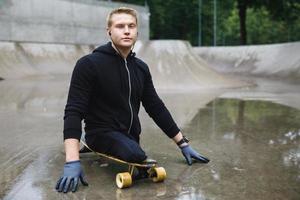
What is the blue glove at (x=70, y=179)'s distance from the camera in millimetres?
3283

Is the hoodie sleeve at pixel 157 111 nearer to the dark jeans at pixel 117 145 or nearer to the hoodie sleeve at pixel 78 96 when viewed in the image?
the dark jeans at pixel 117 145

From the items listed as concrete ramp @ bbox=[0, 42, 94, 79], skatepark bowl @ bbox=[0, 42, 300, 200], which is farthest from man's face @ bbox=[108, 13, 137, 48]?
concrete ramp @ bbox=[0, 42, 94, 79]

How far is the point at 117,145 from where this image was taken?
3602 mm

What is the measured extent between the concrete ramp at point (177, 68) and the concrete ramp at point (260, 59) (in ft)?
15.6

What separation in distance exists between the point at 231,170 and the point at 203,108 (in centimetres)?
458

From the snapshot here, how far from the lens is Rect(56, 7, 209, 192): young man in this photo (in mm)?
3543

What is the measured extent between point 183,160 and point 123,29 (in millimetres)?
1376

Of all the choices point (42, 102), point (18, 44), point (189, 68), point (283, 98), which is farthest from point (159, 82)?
point (18, 44)

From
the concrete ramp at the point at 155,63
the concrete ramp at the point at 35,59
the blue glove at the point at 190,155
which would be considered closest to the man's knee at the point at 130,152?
the blue glove at the point at 190,155

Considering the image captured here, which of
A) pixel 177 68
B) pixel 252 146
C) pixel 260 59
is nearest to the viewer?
pixel 252 146

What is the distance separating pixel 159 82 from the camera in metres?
14.0

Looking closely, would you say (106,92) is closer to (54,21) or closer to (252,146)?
(252,146)

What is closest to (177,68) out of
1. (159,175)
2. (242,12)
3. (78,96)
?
(78,96)

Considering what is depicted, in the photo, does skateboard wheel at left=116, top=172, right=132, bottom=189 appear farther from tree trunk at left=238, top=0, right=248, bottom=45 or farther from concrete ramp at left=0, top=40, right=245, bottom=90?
tree trunk at left=238, top=0, right=248, bottom=45
